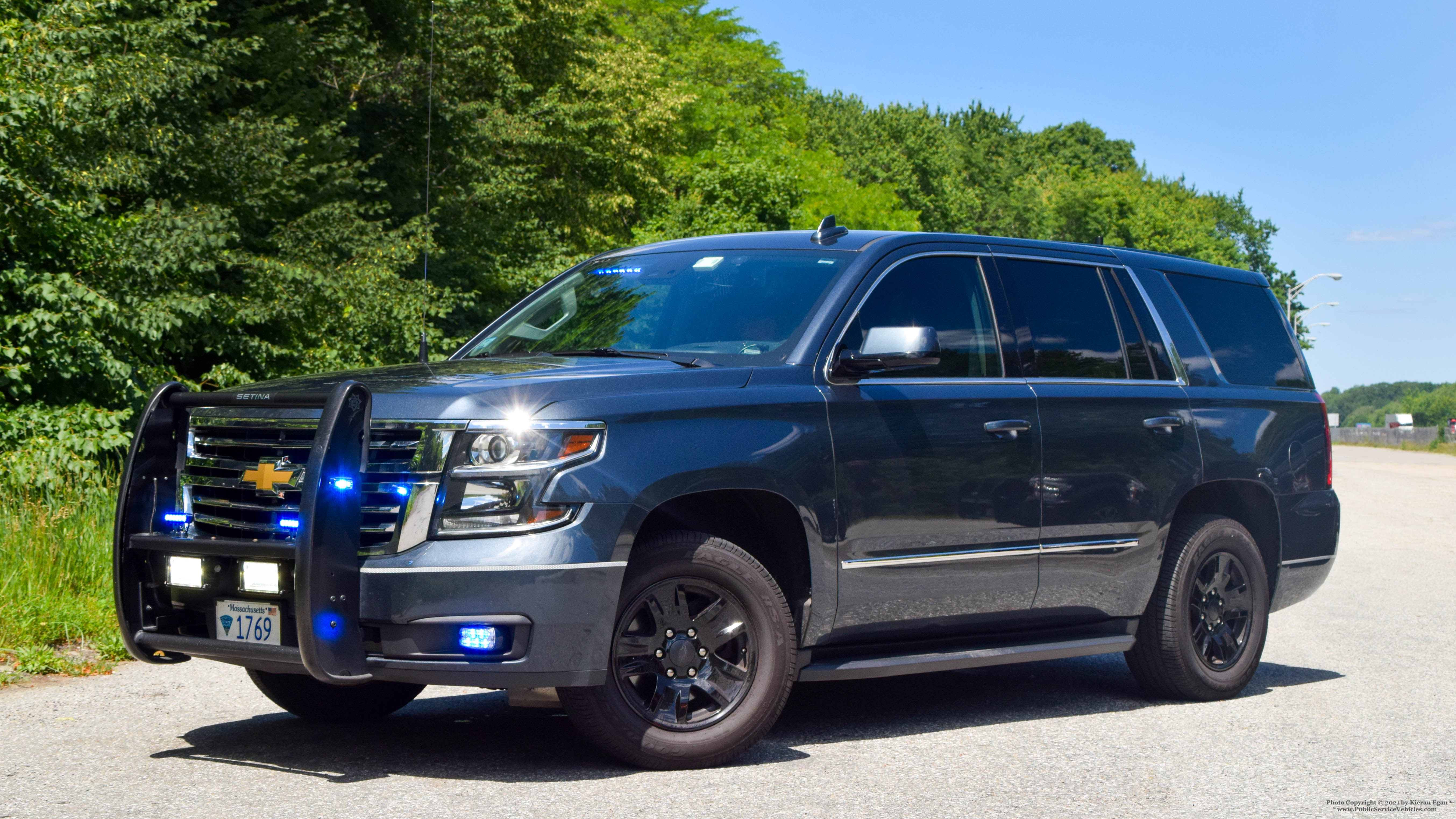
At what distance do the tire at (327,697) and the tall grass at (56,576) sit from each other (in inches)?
82.3

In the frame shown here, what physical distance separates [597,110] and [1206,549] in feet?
107

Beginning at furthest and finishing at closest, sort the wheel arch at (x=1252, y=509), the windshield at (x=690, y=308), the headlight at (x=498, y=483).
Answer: the wheel arch at (x=1252, y=509), the windshield at (x=690, y=308), the headlight at (x=498, y=483)

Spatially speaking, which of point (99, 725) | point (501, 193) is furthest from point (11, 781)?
point (501, 193)

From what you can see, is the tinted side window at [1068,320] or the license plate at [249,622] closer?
the license plate at [249,622]

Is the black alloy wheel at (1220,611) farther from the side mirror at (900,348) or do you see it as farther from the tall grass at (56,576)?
the tall grass at (56,576)

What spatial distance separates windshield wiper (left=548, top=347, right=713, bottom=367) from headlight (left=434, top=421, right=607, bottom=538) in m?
0.88

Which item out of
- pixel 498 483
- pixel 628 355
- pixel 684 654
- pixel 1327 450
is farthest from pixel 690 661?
pixel 1327 450

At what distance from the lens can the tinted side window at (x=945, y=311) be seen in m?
5.98

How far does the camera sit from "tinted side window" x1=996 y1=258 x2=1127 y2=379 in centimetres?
650

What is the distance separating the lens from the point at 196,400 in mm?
5336

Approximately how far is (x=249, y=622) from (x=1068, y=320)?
380 centimetres

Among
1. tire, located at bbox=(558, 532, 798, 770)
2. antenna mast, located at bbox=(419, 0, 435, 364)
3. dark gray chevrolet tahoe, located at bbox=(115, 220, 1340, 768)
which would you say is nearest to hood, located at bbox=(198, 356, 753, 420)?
dark gray chevrolet tahoe, located at bbox=(115, 220, 1340, 768)

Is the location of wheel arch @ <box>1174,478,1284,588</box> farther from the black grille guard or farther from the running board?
the black grille guard

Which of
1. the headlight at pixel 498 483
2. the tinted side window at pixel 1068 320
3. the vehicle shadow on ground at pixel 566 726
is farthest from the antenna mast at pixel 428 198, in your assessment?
the tinted side window at pixel 1068 320
